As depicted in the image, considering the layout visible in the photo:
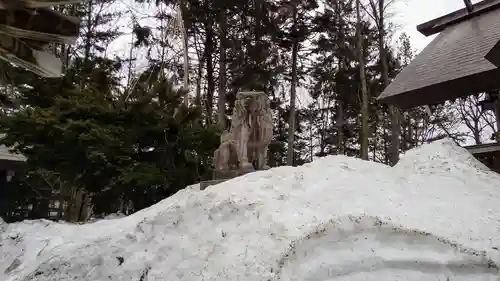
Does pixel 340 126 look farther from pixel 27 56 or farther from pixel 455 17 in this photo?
pixel 27 56

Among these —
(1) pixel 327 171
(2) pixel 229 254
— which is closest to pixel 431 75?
(1) pixel 327 171

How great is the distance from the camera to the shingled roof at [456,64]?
18.5ft

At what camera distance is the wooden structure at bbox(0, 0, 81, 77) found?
1711mm

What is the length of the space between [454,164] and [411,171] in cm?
58

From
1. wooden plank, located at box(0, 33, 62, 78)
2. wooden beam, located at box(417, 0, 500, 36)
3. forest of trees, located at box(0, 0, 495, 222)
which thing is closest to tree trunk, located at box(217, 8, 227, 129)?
forest of trees, located at box(0, 0, 495, 222)

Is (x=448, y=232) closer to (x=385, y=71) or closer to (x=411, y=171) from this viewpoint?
(x=411, y=171)

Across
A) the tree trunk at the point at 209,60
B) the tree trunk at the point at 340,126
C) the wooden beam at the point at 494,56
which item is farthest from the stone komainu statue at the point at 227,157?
the tree trunk at the point at 340,126

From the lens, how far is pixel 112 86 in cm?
1241

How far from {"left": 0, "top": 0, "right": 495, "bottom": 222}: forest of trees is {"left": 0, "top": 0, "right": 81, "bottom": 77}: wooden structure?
1.21 metres

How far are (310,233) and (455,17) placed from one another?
18.0 feet

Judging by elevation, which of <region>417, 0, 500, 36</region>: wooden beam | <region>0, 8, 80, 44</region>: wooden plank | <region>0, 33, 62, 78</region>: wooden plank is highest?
<region>417, 0, 500, 36</region>: wooden beam

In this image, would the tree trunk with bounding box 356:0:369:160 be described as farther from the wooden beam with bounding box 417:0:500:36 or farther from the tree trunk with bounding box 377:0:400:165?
the wooden beam with bounding box 417:0:500:36

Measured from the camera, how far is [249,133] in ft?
24.0

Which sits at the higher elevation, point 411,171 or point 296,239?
point 411,171
